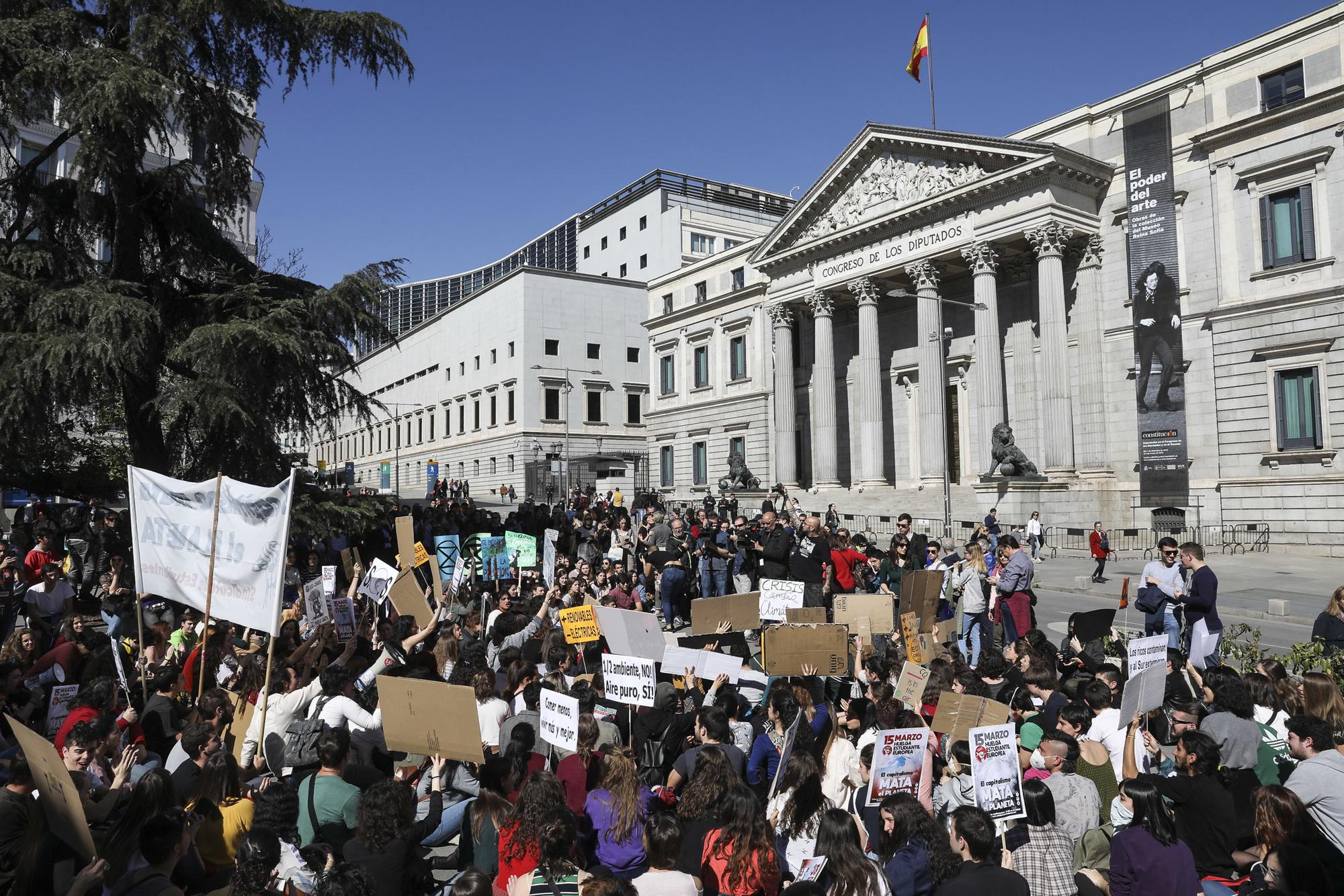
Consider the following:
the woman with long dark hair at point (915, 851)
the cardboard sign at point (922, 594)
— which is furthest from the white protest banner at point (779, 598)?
the woman with long dark hair at point (915, 851)

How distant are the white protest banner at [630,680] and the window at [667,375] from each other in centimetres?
4563

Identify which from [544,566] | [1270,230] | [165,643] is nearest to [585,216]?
[1270,230]

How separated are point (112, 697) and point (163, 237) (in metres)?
14.9

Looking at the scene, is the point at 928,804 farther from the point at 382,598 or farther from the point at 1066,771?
the point at 382,598

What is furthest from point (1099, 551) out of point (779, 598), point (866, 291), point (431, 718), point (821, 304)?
point (821, 304)

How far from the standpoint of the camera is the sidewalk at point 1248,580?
54.4ft

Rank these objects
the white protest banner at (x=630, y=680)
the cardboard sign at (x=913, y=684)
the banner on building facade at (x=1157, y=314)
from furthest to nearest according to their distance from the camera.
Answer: the banner on building facade at (x=1157, y=314), the cardboard sign at (x=913, y=684), the white protest banner at (x=630, y=680)

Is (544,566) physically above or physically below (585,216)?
below

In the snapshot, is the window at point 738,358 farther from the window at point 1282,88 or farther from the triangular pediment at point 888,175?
the window at point 1282,88

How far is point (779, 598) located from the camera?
10.3 metres

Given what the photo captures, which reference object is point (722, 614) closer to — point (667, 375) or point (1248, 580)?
point (1248, 580)

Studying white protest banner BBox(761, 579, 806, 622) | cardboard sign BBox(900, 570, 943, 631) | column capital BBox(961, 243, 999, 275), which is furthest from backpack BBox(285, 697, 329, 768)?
column capital BBox(961, 243, 999, 275)

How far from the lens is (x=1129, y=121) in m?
30.4

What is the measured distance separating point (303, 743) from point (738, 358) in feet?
140
